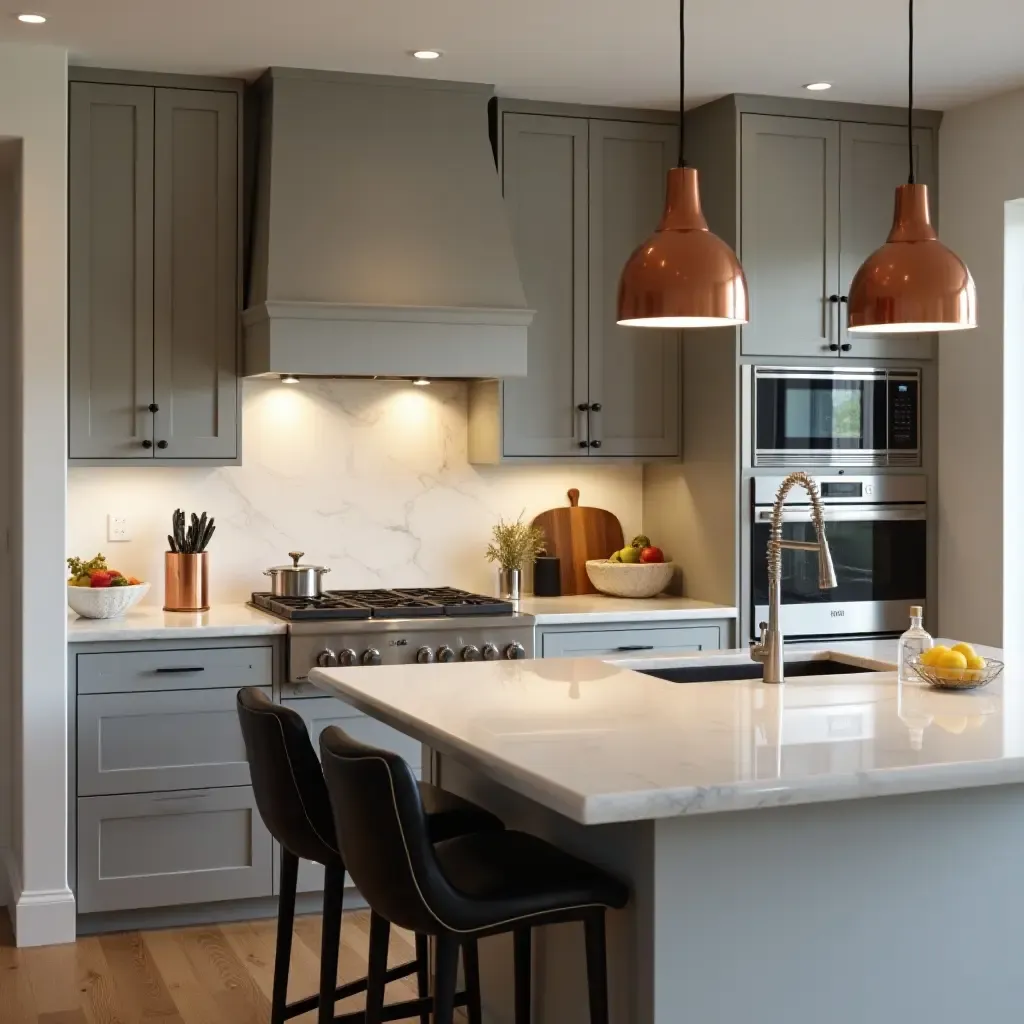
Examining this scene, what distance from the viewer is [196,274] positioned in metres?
4.64

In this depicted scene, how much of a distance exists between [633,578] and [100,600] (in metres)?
1.86

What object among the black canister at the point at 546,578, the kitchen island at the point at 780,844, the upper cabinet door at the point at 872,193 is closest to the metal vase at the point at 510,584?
the black canister at the point at 546,578

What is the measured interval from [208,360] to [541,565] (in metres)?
1.44

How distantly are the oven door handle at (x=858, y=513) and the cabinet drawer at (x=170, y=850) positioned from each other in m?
2.01

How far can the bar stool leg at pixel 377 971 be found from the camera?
261 cm

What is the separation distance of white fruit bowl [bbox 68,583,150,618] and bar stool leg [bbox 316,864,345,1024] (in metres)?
1.75

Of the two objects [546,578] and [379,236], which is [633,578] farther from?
[379,236]

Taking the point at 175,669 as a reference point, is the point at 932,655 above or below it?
above

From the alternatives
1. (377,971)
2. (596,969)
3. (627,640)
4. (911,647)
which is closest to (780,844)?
(596,969)

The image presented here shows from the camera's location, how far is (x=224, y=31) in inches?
163

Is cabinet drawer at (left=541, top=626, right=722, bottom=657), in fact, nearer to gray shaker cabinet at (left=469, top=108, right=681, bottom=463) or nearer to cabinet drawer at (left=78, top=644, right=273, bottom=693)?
gray shaker cabinet at (left=469, top=108, right=681, bottom=463)

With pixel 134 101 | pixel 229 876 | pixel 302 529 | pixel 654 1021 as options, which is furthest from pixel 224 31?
pixel 654 1021

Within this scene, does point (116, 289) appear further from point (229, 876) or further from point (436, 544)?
point (229, 876)

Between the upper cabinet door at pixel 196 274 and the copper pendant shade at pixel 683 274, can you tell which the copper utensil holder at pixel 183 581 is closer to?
the upper cabinet door at pixel 196 274
